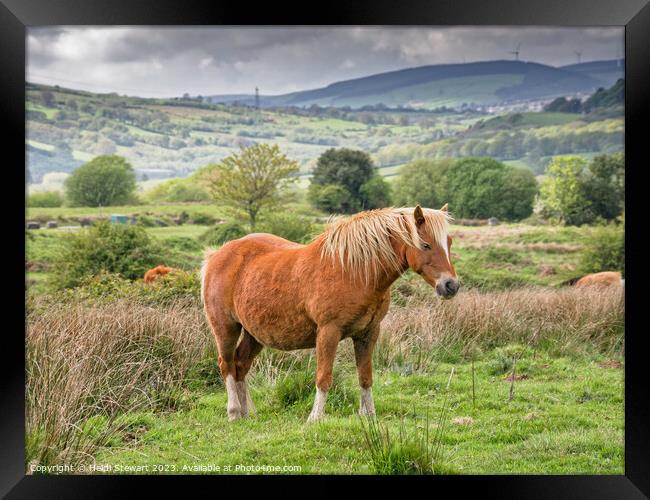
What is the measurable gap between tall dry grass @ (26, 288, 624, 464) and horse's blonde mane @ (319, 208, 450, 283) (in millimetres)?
1908

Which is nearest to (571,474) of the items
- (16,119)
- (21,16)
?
(16,119)

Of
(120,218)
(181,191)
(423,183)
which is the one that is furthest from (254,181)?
(423,183)

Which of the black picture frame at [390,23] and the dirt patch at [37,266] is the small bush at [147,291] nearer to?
the black picture frame at [390,23]

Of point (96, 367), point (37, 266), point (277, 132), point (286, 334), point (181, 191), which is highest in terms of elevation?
point (277, 132)

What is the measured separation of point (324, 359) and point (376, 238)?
113 cm

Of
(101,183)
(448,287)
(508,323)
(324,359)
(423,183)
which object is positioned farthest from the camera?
(423,183)

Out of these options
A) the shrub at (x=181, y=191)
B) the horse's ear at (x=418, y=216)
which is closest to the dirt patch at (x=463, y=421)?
the horse's ear at (x=418, y=216)

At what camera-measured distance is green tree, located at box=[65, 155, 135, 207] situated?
20.8m

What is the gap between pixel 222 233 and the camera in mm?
20531

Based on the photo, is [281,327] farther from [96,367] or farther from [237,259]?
[96,367]

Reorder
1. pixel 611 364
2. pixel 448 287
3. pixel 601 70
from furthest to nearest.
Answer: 1. pixel 601 70
2. pixel 611 364
3. pixel 448 287

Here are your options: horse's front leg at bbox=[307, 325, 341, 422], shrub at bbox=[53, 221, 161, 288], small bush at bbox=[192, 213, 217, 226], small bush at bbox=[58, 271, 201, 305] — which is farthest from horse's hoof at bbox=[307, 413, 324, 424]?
small bush at bbox=[192, 213, 217, 226]

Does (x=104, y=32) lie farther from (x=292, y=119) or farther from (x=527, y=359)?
(x=527, y=359)

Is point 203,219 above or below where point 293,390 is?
above
